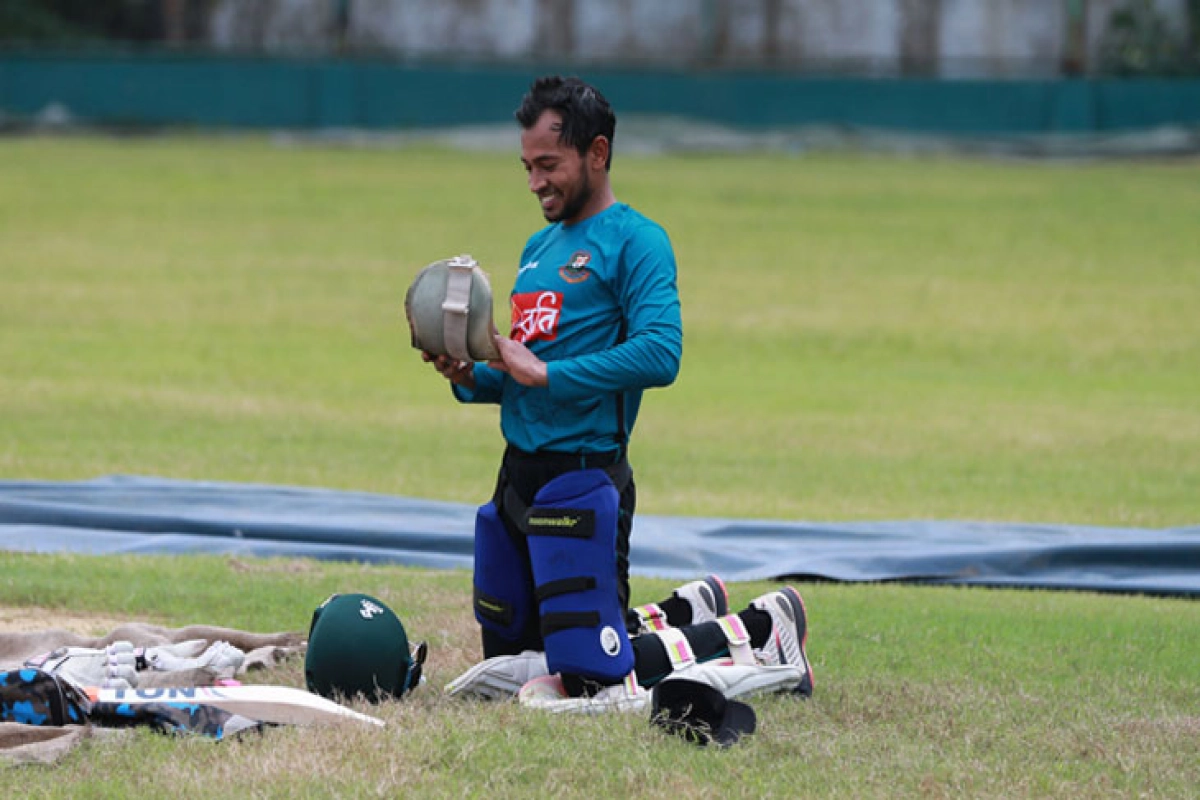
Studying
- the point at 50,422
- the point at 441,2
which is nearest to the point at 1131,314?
the point at 50,422

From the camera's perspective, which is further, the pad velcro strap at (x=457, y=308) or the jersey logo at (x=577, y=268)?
the jersey logo at (x=577, y=268)

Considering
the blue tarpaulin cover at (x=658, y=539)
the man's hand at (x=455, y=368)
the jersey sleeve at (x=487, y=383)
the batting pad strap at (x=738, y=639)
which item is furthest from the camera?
the blue tarpaulin cover at (x=658, y=539)

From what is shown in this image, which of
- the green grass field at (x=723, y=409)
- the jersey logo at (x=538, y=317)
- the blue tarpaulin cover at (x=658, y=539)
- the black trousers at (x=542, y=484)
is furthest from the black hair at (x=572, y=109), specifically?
the blue tarpaulin cover at (x=658, y=539)

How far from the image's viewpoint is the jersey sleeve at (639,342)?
5285 millimetres

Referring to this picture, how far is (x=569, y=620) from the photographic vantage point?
5.42 m

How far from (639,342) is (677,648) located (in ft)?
3.92

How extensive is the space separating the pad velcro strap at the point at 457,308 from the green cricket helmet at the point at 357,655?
3.11 feet

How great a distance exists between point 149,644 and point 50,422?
24.4ft

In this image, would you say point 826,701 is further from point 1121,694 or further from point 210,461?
point 210,461

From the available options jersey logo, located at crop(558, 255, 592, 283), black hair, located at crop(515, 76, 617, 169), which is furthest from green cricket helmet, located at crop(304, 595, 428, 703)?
black hair, located at crop(515, 76, 617, 169)

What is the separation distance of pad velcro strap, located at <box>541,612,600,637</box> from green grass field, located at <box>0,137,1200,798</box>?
0.31 m

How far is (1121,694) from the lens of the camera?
6023mm

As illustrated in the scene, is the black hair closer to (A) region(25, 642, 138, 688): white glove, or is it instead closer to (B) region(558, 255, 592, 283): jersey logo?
(B) region(558, 255, 592, 283): jersey logo

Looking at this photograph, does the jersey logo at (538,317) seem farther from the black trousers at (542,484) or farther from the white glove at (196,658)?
the white glove at (196,658)
